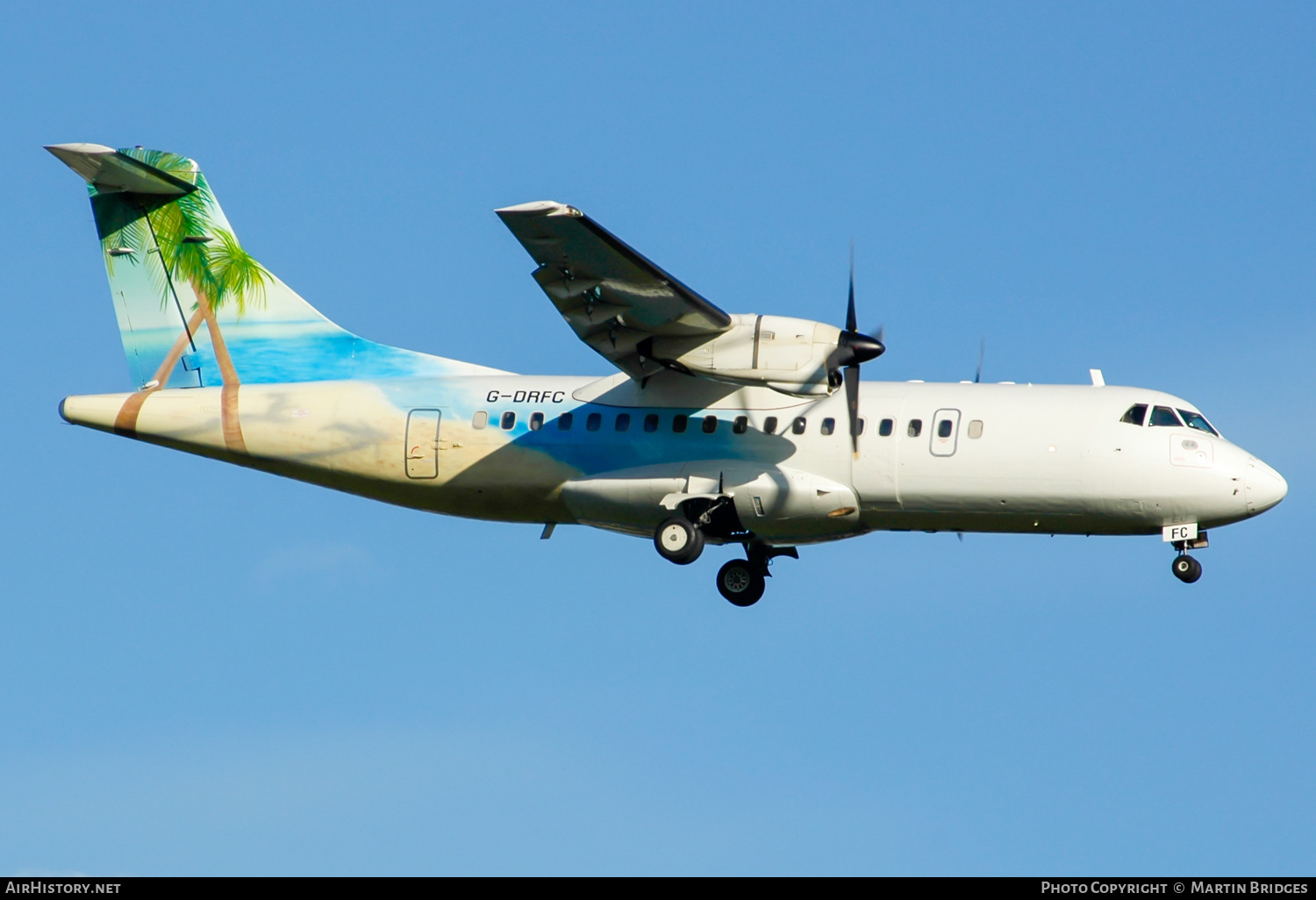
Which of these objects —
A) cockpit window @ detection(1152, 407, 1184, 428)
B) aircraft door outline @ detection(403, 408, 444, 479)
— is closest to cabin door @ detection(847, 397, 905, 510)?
cockpit window @ detection(1152, 407, 1184, 428)

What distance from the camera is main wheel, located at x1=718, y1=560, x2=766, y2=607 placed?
25.4m

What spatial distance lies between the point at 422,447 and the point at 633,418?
3.18 meters

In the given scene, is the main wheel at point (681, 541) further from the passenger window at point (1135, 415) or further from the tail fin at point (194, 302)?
the passenger window at point (1135, 415)

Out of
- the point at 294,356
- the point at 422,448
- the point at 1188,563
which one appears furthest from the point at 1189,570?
the point at 294,356

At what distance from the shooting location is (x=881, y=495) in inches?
927

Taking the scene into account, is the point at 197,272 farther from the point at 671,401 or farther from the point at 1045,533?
the point at 1045,533

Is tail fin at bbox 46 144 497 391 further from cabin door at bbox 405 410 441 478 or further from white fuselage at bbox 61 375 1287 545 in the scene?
cabin door at bbox 405 410 441 478

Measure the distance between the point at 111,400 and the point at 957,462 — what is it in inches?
506

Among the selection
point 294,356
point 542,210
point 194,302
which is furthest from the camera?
point 194,302

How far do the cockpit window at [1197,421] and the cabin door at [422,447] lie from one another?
1068cm

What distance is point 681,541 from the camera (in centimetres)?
2383

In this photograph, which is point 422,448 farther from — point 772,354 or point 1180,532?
point 1180,532
